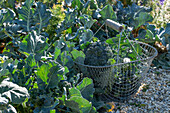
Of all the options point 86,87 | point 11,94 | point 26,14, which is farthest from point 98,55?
point 11,94

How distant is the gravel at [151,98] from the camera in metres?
2.74

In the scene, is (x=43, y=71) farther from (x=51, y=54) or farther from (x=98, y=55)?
(x=98, y=55)

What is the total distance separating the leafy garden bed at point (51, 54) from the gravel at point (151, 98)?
326 mm

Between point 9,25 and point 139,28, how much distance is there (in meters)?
2.40

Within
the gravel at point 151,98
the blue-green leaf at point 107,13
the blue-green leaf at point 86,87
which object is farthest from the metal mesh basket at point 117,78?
the blue-green leaf at point 107,13

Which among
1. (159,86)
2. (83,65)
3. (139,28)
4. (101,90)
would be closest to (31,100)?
(83,65)

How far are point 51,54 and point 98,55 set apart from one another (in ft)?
1.90

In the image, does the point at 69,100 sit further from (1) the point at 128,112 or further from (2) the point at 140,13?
(2) the point at 140,13

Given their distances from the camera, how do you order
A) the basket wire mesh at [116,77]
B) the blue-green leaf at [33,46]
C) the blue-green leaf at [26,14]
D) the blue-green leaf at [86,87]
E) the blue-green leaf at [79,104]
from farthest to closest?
the blue-green leaf at [26,14] < the basket wire mesh at [116,77] < the blue-green leaf at [33,46] < the blue-green leaf at [86,87] < the blue-green leaf at [79,104]

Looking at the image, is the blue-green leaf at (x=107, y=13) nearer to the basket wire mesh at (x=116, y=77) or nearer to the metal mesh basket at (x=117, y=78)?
the basket wire mesh at (x=116, y=77)

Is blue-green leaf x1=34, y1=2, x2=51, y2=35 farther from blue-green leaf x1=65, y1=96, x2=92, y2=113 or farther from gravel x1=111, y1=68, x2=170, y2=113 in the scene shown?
gravel x1=111, y1=68, x2=170, y2=113

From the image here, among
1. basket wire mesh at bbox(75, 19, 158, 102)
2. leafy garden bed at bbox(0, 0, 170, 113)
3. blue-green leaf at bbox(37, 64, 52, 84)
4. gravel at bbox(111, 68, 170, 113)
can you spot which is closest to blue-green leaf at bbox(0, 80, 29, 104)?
leafy garden bed at bbox(0, 0, 170, 113)

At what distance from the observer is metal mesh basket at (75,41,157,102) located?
2.66m

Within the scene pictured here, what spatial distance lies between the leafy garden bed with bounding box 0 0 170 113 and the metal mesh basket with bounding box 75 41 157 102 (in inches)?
5.5
